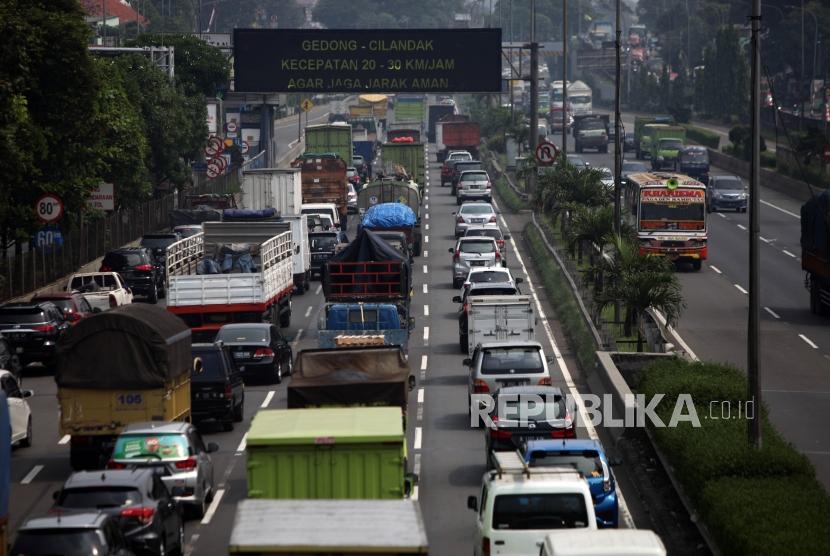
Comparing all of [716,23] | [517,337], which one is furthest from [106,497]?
[716,23]

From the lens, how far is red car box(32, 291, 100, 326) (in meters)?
39.0

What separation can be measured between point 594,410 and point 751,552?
13.2 meters

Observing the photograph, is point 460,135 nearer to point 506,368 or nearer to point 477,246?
point 477,246

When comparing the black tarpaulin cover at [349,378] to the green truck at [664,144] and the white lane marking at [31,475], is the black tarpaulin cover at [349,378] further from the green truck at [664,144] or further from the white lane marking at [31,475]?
the green truck at [664,144]

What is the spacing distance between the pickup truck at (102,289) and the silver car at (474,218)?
1927 centimetres

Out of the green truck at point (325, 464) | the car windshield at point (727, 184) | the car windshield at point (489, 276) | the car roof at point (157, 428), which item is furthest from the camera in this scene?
the car windshield at point (727, 184)

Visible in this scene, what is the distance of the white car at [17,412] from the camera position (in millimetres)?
27016

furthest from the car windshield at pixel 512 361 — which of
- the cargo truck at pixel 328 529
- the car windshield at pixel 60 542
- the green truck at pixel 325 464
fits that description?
the cargo truck at pixel 328 529

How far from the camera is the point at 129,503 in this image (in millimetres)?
18875

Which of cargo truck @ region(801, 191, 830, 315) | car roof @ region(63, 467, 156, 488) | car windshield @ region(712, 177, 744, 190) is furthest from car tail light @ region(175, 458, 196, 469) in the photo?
car windshield @ region(712, 177, 744, 190)

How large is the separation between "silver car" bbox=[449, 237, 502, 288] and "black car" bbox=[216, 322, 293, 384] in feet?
52.3

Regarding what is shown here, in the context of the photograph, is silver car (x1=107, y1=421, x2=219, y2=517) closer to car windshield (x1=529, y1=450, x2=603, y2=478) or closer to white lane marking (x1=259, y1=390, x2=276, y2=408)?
car windshield (x1=529, y1=450, x2=603, y2=478)

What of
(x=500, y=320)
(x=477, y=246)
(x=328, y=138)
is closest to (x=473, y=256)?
(x=477, y=246)

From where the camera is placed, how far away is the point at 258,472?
18.3 m
